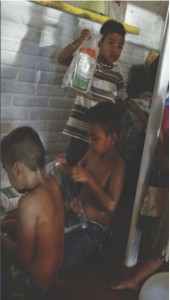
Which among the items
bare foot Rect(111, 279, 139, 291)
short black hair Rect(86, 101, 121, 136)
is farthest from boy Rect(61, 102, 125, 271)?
bare foot Rect(111, 279, 139, 291)

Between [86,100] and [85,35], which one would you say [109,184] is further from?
[85,35]

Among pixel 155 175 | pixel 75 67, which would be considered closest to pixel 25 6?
pixel 75 67

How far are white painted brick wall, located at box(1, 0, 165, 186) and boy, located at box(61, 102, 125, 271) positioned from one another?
0.09 meters

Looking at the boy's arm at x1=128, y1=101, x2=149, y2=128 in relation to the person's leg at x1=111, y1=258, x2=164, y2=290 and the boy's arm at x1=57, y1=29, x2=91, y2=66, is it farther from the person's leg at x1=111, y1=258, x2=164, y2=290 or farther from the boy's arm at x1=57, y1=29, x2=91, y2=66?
the person's leg at x1=111, y1=258, x2=164, y2=290

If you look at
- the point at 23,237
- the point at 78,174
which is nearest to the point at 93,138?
the point at 78,174

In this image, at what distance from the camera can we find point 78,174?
88 centimetres

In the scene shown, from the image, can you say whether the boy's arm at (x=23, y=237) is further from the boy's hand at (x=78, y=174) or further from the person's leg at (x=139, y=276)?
the person's leg at (x=139, y=276)

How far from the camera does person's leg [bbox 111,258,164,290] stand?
0.87m

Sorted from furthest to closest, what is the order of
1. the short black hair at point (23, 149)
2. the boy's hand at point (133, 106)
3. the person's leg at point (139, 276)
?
1. the boy's hand at point (133, 106)
2. the person's leg at point (139, 276)
3. the short black hair at point (23, 149)

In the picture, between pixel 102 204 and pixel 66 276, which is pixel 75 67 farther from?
pixel 66 276

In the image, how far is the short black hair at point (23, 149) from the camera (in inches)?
30.2

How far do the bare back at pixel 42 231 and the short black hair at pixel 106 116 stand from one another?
0.73 feet

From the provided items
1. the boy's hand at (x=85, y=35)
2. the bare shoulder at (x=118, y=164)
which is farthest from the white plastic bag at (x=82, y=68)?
the bare shoulder at (x=118, y=164)

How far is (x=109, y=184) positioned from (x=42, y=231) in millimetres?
245
